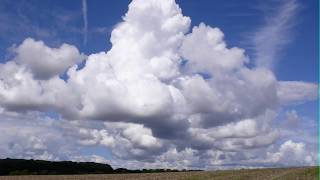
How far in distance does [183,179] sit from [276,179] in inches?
517

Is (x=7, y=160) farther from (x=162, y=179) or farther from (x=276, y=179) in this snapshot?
(x=276, y=179)

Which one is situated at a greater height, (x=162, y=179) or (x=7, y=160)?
(x=7, y=160)

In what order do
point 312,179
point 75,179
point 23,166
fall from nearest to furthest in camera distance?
1. point 312,179
2. point 75,179
3. point 23,166

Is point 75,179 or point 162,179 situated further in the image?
point 75,179

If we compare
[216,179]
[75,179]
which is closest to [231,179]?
[216,179]

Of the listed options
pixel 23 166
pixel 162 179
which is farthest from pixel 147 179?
pixel 23 166

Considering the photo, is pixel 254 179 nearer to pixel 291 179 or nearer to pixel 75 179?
pixel 291 179

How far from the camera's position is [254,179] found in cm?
6719

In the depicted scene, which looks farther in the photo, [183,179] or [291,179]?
[183,179]

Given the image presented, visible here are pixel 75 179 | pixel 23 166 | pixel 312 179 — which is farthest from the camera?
pixel 23 166

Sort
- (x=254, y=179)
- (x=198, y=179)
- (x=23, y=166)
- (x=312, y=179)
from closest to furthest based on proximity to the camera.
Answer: (x=312, y=179) < (x=254, y=179) < (x=198, y=179) < (x=23, y=166)

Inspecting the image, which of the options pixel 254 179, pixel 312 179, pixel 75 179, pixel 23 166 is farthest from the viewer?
pixel 23 166

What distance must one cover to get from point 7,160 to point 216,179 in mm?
145588

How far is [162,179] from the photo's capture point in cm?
7431
